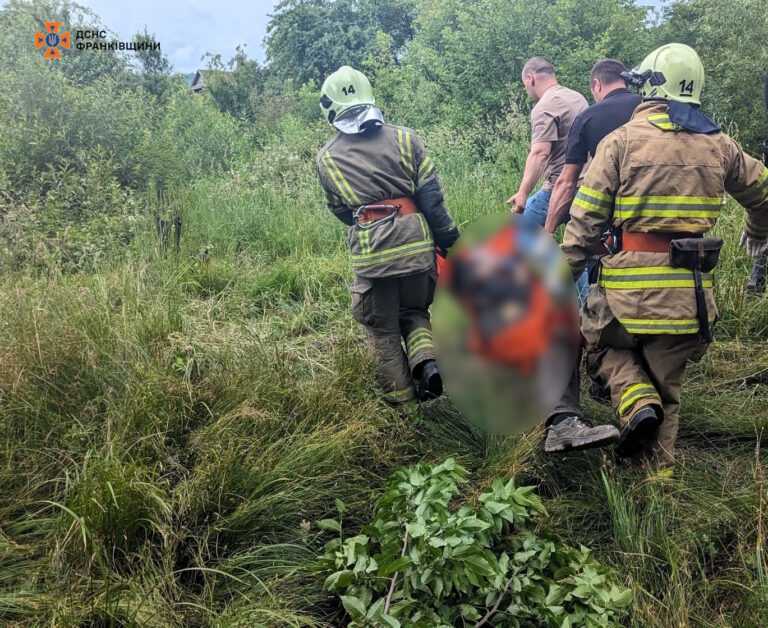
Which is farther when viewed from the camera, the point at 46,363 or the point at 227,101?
the point at 227,101

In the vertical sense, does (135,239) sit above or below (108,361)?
above

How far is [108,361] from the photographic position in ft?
10.2

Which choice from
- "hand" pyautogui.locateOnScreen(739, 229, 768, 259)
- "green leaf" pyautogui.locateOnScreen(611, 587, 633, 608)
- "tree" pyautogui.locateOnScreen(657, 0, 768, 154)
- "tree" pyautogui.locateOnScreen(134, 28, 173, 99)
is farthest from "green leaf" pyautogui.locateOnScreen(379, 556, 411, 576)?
"tree" pyautogui.locateOnScreen(134, 28, 173, 99)

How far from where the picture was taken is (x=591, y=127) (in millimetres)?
3900

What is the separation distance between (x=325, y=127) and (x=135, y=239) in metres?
7.94

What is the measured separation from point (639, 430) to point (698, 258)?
0.78 m

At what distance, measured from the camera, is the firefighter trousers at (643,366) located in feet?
8.86

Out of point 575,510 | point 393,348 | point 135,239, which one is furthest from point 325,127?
point 575,510

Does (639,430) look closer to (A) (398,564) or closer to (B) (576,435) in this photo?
(B) (576,435)

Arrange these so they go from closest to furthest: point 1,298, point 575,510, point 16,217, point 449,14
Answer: point 575,510
point 1,298
point 16,217
point 449,14

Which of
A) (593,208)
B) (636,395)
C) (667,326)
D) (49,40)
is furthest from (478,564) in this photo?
(49,40)

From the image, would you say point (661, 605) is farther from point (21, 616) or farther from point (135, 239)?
point (135, 239)

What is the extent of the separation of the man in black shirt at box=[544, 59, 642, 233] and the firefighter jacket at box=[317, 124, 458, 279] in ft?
3.54

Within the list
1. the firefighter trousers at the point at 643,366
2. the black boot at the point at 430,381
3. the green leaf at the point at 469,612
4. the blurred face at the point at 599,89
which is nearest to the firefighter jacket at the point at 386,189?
the black boot at the point at 430,381
